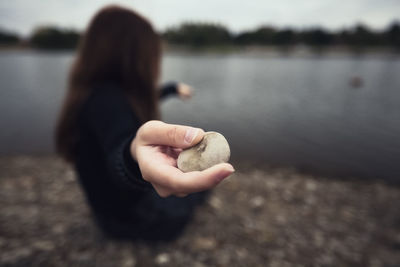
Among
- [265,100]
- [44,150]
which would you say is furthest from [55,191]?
[265,100]

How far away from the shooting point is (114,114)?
111 inches

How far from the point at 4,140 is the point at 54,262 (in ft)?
34.3

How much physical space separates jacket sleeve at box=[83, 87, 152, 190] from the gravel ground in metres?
2.36

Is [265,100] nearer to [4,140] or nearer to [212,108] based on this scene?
[212,108]

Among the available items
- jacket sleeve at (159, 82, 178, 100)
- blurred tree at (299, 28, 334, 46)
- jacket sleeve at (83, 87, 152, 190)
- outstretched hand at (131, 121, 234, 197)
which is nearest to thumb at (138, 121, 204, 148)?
outstretched hand at (131, 121, 234, 197)

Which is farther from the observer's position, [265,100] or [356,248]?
[265,100]

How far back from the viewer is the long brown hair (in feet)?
11.3

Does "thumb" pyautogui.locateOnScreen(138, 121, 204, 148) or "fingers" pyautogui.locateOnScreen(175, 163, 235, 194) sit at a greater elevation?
"thumb" pyautogui.locateOnScreen(138, 121, 204, 148)

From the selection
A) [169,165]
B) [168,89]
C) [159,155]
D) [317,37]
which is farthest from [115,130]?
[317,37]

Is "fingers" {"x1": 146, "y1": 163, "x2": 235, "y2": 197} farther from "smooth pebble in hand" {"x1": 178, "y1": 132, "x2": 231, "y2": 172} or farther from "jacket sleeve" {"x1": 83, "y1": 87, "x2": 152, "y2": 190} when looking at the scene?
"jacket sleeve" {"x1": 83, "y1": 87, "x2": 152, "y2": 190}

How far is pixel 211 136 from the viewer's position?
1740 mm

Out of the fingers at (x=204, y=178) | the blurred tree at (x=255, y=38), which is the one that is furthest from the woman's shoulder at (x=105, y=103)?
the blurred tree at (x=255, y=38)

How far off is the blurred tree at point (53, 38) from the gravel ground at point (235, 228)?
139 m

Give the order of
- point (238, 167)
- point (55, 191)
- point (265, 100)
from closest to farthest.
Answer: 1. point (55, 191)
2. point (238, 167)
3. point (265, 100)
